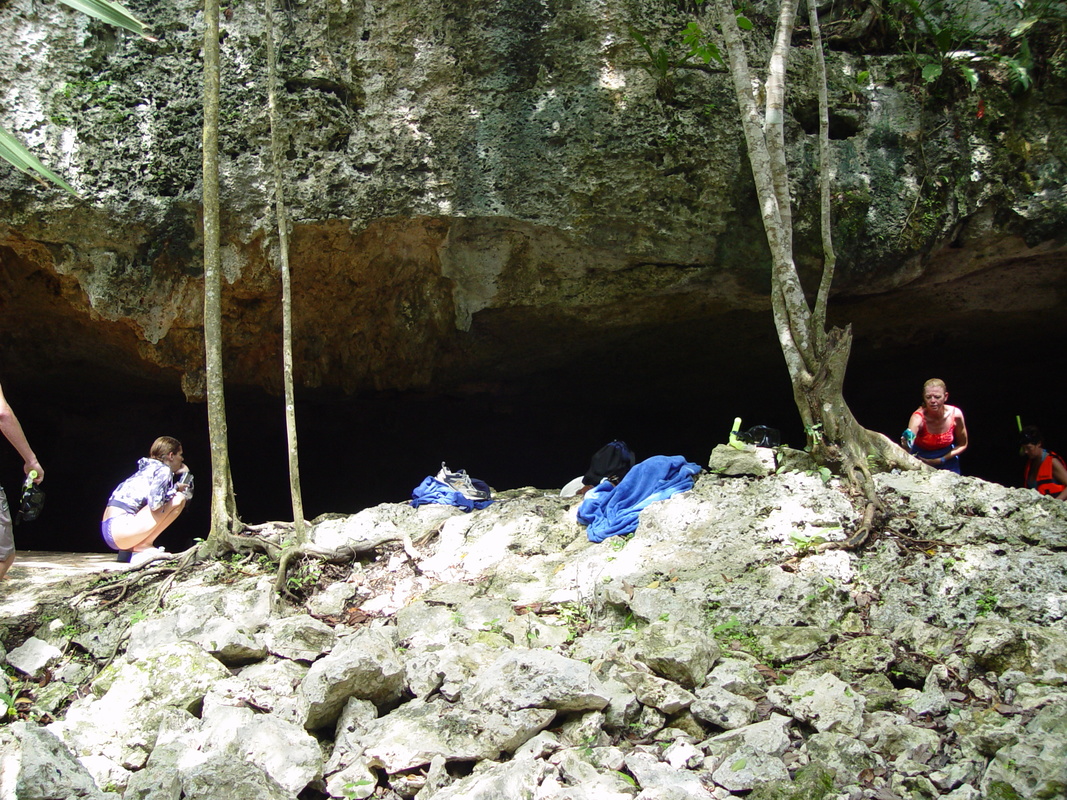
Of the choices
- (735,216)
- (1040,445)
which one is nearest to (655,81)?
(735,216)

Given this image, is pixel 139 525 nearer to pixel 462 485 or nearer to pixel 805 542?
pixel 462 485

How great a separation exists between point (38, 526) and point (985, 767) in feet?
32.1

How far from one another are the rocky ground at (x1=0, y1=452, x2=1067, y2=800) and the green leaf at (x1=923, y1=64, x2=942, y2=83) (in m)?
3.10

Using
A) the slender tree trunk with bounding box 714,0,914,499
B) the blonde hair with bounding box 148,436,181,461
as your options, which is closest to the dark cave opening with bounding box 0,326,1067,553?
the blonde hair with bounding box 148,436,181,461

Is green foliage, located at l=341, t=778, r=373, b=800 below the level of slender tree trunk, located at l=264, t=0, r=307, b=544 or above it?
below

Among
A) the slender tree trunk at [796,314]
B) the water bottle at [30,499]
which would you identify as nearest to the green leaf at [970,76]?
the slender tree trunk at [796,314]

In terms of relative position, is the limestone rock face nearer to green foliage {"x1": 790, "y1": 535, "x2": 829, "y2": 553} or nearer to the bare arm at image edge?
the bare arm at image edge

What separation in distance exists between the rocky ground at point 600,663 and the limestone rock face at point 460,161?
7.16ft

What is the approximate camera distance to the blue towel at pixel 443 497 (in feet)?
19.2

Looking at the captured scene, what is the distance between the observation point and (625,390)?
9023 millimetres

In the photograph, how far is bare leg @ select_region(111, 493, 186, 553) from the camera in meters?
5.04

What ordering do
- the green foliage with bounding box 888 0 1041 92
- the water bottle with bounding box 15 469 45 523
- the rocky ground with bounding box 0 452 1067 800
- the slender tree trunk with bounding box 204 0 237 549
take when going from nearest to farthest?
the rocky ground with bounding box 0 452 1067 800
the water bottle with bounding box 15 469 45 523
the slender tree trunk with bounding box 204 0 237 549
the green foliage with bounding box 888 0 1041 92

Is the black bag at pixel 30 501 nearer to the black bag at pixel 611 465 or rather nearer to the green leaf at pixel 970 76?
the black bag at pixel 611 465

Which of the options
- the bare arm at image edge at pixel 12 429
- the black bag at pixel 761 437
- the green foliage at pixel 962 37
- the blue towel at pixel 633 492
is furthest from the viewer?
the green foliage at pixel 962 37
